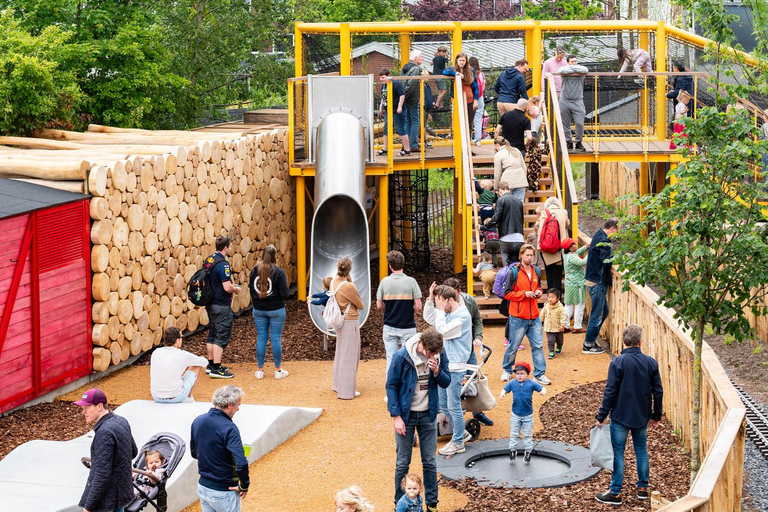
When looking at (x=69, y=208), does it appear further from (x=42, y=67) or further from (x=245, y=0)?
(x=245, y=0)

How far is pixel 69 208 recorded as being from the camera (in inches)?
473

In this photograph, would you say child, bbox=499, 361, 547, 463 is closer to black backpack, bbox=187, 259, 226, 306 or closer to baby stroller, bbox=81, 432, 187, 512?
baby stroller, bbox=81, 432, 187, 512

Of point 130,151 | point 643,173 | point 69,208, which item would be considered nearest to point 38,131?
point 130,151

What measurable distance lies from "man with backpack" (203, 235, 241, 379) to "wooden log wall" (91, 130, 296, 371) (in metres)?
1.05

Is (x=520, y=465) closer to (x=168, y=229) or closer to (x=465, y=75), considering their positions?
(x=168, y=229)

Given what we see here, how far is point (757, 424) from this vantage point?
1230 cm

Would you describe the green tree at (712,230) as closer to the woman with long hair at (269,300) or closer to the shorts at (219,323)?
the woman with long hair at (269,300)

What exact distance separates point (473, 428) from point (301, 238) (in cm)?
810

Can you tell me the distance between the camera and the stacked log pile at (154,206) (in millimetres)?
12531

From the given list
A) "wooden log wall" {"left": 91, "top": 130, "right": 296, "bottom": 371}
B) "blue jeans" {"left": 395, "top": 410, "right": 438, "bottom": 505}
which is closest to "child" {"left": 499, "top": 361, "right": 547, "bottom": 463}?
"blue jeans" {"left": 395, "top": 410, "right": 438, "bottom": 505}

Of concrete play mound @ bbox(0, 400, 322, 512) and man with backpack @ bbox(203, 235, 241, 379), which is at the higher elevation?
man with backpack @ bbox(203, 235, 241, 379)

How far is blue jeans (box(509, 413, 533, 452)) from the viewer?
31.9 feet

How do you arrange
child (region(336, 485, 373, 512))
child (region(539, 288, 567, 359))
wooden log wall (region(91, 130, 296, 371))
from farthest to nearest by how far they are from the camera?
1. child (region(539, 288, 567, 359))
2. wooden log wall (region(91, 130, 296, 371))
3. child (region(336, 485, 373, 512))

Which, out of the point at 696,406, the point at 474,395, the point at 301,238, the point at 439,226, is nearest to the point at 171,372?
the point at 474,395
